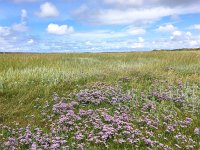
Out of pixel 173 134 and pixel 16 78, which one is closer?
pixel 173 134

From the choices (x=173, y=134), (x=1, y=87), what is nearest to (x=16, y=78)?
(x=1, y=87)

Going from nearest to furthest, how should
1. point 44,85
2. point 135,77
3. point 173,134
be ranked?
point 173,134 → point 44,85 → point 135,77

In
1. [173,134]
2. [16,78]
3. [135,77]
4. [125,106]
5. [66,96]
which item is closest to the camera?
[173,134]

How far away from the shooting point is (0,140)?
8.76 metres

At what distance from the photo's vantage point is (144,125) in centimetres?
990

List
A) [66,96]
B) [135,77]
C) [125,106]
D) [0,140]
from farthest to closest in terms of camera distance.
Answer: [135,77], [66,96], [125,106], [0,140]

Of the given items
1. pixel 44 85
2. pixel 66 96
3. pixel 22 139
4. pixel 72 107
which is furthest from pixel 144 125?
pixel 44 85

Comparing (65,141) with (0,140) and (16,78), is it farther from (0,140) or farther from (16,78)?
(16,78)

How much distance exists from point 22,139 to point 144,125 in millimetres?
3707

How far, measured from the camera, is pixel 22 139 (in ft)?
27.9

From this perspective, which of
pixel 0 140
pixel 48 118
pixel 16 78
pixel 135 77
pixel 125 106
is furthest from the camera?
pixel 135 77

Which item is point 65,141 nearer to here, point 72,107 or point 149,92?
point 72,107

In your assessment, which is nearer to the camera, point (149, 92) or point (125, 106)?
point (125, 106)

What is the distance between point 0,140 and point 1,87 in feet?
19.0
